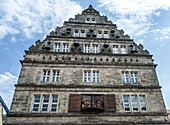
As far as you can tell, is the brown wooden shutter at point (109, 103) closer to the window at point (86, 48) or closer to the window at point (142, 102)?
the window at point (142, 102)

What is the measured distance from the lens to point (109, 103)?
1248 cm

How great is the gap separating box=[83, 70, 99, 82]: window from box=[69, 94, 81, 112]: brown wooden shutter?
1720 mm

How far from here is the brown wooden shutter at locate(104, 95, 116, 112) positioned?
40.1ft

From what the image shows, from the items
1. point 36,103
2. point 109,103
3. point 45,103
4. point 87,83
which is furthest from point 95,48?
point 36,103

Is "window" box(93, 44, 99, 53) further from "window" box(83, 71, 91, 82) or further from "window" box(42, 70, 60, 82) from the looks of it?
"window" box(42, 70, 60, 82)

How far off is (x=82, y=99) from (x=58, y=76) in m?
2.92

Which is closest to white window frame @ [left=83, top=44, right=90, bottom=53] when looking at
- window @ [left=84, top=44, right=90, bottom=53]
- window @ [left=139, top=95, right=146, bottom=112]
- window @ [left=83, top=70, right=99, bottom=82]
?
window @ [left=84, top=44, right=90, bottom=53]

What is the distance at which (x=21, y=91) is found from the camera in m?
12.6

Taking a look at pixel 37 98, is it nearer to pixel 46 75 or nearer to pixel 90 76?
pixel 46 75

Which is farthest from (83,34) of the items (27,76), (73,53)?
(27,76)

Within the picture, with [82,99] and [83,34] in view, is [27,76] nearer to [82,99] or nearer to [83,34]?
A: [82,99]

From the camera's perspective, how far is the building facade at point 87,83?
11.9 meters

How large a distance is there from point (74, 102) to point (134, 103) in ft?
15.6

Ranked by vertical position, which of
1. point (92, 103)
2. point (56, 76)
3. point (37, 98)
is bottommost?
point (92, 103)
